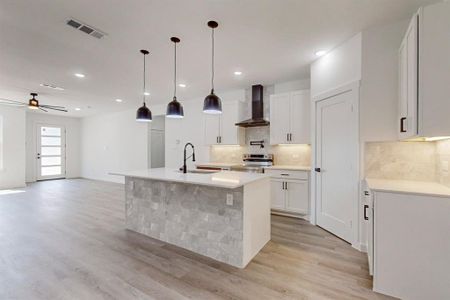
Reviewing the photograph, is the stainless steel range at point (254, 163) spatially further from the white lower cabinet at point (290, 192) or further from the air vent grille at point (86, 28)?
the air vent grille at point (86, 28)

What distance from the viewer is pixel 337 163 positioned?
10.3 feet

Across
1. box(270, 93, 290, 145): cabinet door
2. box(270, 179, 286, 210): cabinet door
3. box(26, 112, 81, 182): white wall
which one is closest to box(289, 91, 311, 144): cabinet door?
box(270, 93, 290, 145): cabinet door

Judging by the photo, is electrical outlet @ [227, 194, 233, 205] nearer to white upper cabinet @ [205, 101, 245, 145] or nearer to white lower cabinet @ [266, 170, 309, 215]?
white lower cabinet @ [266, 170, 309, 215]

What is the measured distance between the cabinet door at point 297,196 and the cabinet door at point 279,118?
0.91 meters

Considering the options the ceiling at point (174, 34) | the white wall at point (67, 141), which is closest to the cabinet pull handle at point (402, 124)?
the ceiling at point (174, 34)

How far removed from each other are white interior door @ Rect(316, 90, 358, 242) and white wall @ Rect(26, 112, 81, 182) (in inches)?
404

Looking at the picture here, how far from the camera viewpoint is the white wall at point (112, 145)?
7.54 meters

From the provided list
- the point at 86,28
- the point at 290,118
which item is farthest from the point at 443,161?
the point at 86,28

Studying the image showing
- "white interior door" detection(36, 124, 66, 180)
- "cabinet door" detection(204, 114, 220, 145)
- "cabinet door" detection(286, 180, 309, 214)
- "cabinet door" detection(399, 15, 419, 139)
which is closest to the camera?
"cabinet door" detection(399, 15, 419, 139)

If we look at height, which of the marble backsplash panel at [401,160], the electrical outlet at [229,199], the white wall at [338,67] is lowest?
the electrical outlet at [229,199]

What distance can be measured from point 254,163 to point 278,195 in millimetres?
981

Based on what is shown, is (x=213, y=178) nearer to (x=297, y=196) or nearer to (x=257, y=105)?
(x=297, y=196)

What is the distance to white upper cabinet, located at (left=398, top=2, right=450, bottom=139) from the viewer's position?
5.71ft

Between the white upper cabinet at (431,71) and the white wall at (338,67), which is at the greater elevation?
the white wall at (338,67)
